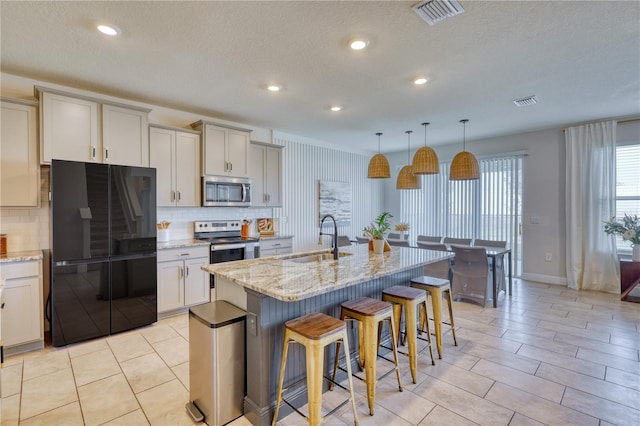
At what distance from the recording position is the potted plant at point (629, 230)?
437cm

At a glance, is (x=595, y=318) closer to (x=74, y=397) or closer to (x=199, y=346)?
(x=199, y=346)

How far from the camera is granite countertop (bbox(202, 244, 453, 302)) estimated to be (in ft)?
6.09

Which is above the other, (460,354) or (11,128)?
(11,128)

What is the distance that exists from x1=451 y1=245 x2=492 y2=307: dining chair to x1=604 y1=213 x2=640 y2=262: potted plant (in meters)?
2.01

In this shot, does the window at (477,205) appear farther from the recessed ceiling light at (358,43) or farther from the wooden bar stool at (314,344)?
the wooden bar stool at (314,344)

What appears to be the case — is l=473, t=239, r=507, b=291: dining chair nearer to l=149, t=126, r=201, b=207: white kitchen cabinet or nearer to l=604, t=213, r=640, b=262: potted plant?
l=604, t=213, r=640, b=262: potted plant

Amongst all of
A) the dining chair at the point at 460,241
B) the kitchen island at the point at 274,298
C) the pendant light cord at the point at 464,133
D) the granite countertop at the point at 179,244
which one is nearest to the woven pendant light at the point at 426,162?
the pendant light cord at the point at 464,133

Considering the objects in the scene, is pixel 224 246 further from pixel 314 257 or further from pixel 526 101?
pixel 526 101

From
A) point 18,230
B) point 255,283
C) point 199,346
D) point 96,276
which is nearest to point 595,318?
point 255,283

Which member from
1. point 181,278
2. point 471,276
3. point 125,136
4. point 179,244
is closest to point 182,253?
point 179,244

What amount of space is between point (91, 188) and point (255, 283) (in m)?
2.31

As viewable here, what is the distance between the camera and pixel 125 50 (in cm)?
268

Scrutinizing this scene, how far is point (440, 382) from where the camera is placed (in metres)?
2.48

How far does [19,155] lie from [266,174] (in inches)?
115
